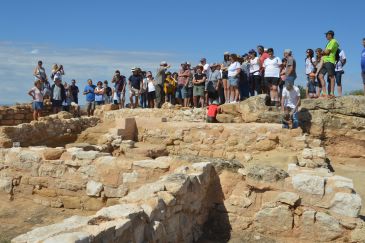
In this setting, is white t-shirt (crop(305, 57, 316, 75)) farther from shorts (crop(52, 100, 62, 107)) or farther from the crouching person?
shorts (crop(52, 100, 62, 107))

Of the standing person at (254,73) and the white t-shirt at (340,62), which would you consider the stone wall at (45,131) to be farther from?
the white t-shirt at (340,62)

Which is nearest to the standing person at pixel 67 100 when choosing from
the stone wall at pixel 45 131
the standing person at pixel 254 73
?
the stone wall at pixel 45 131

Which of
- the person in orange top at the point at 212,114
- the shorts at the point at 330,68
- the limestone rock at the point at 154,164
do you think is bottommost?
the limestone rock at the point at 154,164

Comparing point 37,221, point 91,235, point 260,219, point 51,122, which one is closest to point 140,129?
point 51,122

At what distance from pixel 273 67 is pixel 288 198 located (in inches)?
299

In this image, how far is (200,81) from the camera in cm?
1406

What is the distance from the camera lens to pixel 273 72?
40.4 ft

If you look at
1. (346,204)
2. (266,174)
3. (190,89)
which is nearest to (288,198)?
(266,174)

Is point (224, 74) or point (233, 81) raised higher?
point (224, 74)

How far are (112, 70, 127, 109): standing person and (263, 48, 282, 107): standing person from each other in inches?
257

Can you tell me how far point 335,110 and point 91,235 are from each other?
10.4m

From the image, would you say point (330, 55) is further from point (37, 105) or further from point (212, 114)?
point (37, 105)

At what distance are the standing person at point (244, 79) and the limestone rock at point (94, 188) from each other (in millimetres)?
8050

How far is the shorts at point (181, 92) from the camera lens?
15408mm
